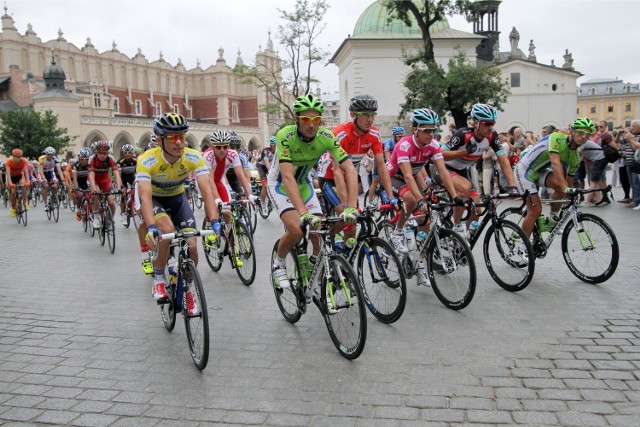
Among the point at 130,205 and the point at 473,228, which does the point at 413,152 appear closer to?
the point at 473,228

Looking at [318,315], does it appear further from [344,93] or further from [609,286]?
[344,93]

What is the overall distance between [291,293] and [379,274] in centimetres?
101

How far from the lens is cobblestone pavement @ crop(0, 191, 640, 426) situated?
401 cm

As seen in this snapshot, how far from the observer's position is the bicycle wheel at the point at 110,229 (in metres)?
11.6

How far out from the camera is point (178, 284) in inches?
212

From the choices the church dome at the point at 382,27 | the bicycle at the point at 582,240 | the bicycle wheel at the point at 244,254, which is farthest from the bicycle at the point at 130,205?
the church dome at the point at 382,27

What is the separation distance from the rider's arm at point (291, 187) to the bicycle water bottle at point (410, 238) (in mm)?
1841

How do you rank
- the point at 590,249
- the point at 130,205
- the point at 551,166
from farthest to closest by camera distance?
the point at 130,205 < the point at 551,166 < the point at 590,249

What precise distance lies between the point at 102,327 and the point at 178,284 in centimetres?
151

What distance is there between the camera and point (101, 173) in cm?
1287

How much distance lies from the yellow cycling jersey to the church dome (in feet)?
149

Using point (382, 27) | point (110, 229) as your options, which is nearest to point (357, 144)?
point (110, 229)

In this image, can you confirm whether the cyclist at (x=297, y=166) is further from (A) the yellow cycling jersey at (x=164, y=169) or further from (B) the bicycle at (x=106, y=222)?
(B) the bicycle at (x=106, y=222)

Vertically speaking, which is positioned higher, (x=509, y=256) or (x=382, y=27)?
(x=382, y=27)
